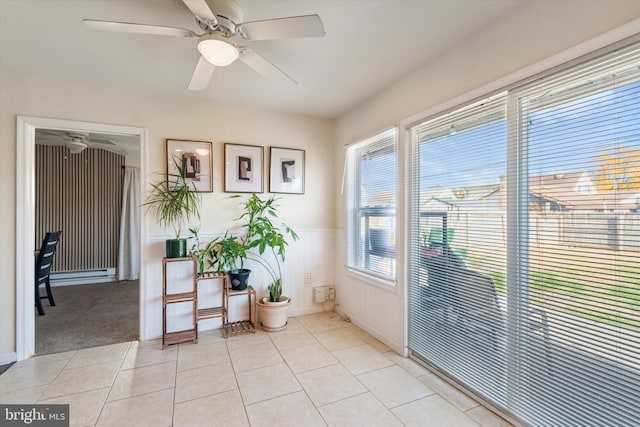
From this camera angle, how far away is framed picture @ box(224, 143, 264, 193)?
3.06 meters

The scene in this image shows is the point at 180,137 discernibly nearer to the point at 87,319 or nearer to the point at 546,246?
the point at 87,319

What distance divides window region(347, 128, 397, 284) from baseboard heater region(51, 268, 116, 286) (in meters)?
4.53

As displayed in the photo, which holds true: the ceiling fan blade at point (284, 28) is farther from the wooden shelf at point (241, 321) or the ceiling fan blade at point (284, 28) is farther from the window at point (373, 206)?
the wooden shelf at point (241, 321)

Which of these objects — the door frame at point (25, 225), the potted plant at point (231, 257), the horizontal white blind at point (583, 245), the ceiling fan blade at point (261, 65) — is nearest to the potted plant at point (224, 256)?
the potted plant at point (231, 257)

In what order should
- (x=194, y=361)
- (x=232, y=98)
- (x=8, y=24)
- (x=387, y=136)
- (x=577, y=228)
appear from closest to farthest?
(x=577, y=228) < (x=8, y=24) < (x=194, y=361) < (x=387, y=136) < (x=232, y=98)

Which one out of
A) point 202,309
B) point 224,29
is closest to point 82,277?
point 202,309

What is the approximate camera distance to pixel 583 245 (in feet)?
4.48

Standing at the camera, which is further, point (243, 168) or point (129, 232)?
point (129, 232)

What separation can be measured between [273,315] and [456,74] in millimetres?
2673

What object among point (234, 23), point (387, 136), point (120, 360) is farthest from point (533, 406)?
point (120, 360)

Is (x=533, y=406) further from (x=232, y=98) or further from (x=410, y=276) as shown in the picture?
(x=232, y=98)

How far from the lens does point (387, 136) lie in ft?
8.96

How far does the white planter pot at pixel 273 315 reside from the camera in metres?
2.93

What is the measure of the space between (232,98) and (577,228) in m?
2.96
